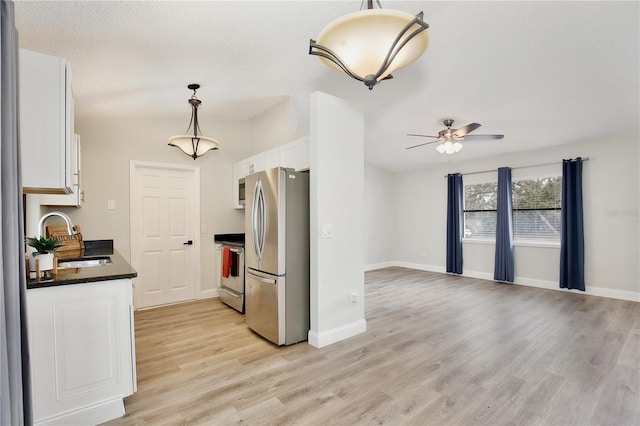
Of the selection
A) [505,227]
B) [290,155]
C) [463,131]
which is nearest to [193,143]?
[290,155]

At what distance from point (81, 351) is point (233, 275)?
2484mm

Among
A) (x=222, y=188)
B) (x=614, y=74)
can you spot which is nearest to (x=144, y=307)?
(x=222, y=188)

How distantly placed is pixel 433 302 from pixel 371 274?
2286 mm

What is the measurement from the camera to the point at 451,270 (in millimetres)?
6812

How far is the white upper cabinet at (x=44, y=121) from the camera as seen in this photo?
1.59 meters

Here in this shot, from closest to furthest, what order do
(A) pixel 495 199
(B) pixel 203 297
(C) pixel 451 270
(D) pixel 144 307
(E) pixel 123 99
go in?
(E) pixel 123 99 < (D) pixel 144 307 < (B) pixel 203 297 < (A) pixel 495 199 < (C) pixel 451 270

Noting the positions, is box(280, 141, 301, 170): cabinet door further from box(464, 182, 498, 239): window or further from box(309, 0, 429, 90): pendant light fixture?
box(464, 182, 498, 239): window

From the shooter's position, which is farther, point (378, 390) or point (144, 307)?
point (144, 307)

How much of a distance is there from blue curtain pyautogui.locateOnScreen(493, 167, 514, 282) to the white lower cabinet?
20.3ft

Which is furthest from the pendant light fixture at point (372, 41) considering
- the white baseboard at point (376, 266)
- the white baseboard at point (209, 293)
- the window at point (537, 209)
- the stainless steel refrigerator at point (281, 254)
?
the white baseboard at point (376, 266)

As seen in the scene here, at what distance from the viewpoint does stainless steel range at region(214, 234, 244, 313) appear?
13.5 ft

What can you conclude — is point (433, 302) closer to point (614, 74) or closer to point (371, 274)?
point (371, 274)

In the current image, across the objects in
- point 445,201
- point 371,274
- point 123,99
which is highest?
point 123,99

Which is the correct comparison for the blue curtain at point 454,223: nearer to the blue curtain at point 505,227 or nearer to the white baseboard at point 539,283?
the white baseboard at point 539,283
